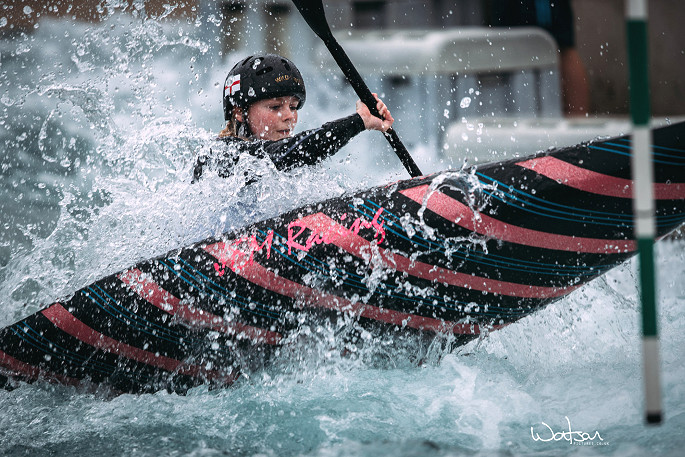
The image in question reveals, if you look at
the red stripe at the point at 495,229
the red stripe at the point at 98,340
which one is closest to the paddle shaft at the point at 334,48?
the red stripe at the point at 495,229

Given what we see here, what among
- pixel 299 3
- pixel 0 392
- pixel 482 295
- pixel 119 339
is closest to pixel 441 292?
pixel 482 295

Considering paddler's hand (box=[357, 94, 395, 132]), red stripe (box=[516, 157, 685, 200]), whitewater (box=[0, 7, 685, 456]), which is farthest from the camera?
paddler's hand (box=[357, 94, 395, 132])

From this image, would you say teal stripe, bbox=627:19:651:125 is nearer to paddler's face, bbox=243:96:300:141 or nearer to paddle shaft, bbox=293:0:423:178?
paddle shaft, bbox=293:0:423:178

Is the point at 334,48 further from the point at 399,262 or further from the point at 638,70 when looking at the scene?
the point at 638,70

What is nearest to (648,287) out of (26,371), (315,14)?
(315,14)

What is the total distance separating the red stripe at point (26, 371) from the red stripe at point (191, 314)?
46 centimetres

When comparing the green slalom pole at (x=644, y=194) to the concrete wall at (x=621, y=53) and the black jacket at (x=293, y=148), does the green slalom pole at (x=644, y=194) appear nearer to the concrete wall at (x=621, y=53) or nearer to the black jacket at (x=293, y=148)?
the black jacket at (x=293, y=148)

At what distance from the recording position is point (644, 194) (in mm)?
1146

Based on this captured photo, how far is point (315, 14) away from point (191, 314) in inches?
50.3

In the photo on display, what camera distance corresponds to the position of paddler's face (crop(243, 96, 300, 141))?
2490 millimetres

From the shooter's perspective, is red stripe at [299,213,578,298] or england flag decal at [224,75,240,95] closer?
red stripe at [299,213,578,298]

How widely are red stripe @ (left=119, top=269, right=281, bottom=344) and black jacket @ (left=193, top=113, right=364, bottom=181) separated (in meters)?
0.53

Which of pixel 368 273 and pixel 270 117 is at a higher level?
pixel 270 117

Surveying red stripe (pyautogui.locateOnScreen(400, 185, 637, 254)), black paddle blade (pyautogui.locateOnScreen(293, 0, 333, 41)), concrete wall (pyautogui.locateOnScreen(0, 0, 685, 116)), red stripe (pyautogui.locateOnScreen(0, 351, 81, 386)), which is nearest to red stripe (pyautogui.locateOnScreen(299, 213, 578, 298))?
red stripe (pyautogui.locateOnScreen(400, 185, 637, 254))
